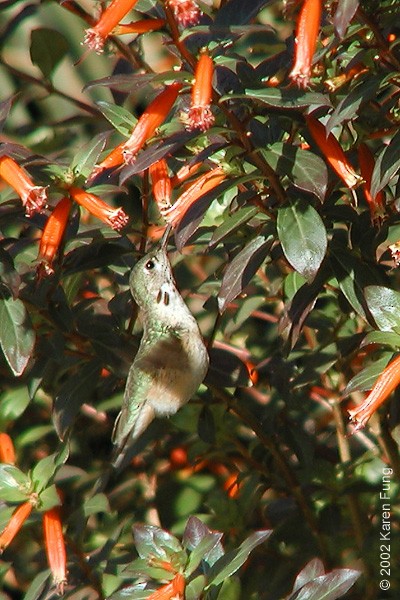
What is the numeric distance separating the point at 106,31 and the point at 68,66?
453 cm

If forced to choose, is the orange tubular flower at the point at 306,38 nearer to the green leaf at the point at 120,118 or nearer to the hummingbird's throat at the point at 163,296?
the green leaf at the point at 120,118

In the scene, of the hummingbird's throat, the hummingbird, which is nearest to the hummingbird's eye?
the hummingbird

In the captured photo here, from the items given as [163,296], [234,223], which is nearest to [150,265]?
[163,296]

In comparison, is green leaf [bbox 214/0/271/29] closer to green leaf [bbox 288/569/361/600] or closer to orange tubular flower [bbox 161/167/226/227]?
orange tubular flower [bbox 161/167/226/227]

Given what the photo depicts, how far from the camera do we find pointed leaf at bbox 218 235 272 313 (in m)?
2.26

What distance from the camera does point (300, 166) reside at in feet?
6.84

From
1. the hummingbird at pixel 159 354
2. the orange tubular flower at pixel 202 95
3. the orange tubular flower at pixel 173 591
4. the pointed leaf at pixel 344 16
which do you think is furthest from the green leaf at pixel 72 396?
the pointed leaf at pixel 344 16

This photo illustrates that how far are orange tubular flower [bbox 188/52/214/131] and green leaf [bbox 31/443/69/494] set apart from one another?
110 centimetres

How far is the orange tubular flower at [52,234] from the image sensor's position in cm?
226

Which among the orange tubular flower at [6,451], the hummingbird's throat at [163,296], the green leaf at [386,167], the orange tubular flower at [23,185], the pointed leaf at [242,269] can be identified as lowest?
the orange tubular flower at [6,451]

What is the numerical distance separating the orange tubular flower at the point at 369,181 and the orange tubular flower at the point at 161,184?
0.44 meters

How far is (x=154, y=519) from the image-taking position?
324 cm

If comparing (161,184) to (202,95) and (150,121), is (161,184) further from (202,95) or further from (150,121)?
(202,95)

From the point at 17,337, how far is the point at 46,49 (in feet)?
3.84
